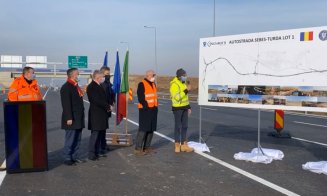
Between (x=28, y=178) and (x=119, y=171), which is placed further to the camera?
(x=119, y=171)

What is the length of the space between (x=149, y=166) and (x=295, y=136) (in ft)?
21.8

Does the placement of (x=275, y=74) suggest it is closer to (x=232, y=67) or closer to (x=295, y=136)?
(x=232, y=67)

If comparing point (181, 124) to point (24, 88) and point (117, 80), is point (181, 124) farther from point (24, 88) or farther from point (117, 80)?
point (24, 88)

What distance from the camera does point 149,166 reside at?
8.21 meters

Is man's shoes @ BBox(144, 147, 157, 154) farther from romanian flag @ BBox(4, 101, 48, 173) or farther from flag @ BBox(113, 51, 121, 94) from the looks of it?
romanian flag @ BBox(4, 101, 48, 173)

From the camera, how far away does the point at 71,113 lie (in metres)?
8.24

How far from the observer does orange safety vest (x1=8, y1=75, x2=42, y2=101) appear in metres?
9.16

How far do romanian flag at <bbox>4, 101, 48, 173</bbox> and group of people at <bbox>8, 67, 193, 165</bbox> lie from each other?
0.61m

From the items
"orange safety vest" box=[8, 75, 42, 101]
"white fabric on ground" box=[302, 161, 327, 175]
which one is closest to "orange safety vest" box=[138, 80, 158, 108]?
"orange safety vest" box=[8, 75, 42, 101]

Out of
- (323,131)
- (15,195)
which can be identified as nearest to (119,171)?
(15,195)

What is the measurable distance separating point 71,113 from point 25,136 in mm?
1020

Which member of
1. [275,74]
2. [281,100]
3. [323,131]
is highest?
[275,74]

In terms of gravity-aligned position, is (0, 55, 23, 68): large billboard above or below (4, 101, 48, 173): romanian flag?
above

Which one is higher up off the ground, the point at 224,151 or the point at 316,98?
the point at 316,98
